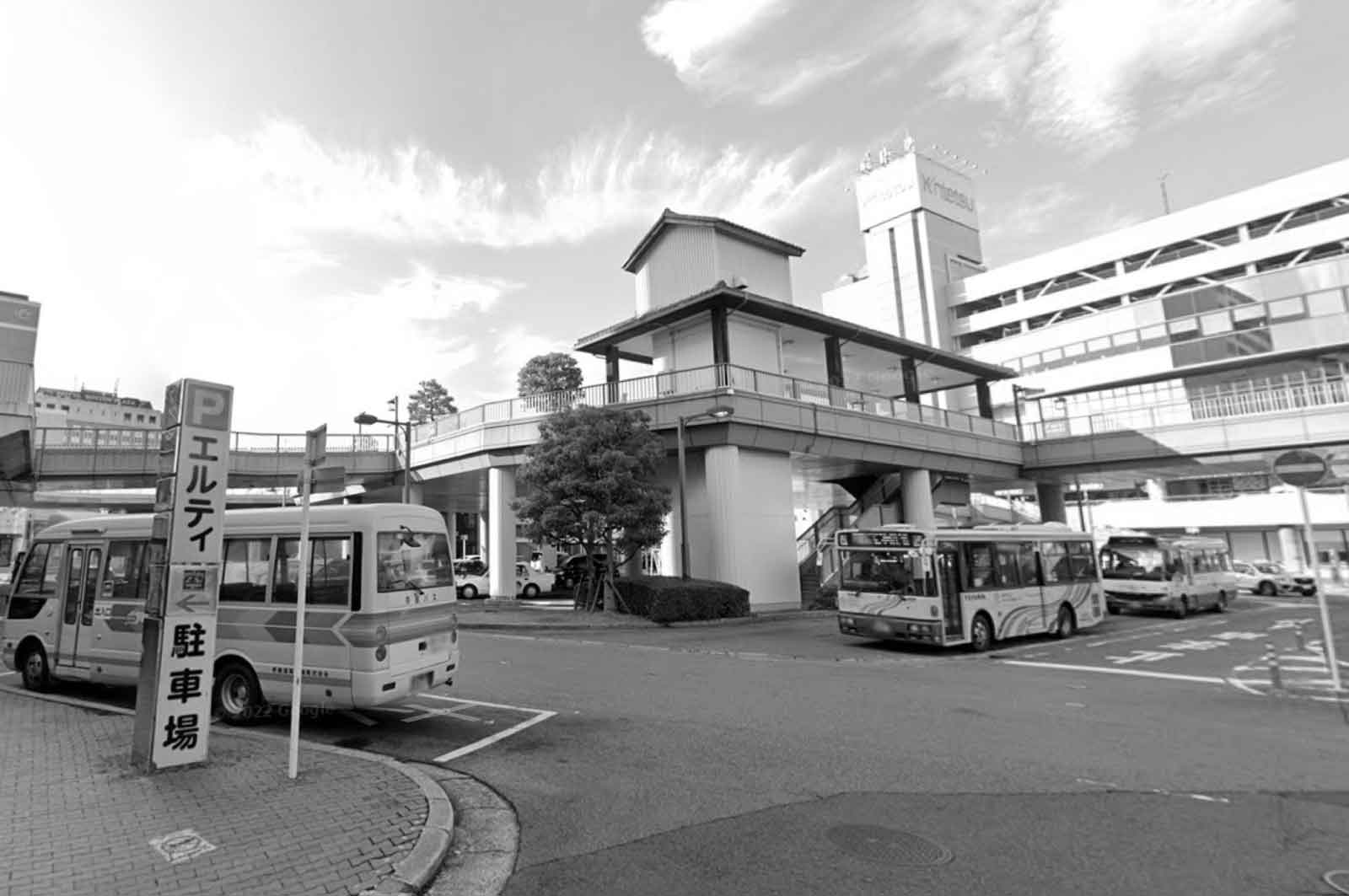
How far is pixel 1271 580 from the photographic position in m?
34.3

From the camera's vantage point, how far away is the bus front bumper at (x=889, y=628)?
1389 centimetres

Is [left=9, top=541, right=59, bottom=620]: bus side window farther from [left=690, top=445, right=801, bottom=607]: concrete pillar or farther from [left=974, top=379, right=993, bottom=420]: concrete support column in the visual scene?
[left=974, top=379, right=993, bottom=420]: concrete support column

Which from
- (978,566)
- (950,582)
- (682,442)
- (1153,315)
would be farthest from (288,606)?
(1153,315)

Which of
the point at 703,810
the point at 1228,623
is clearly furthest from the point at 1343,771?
the point at 1228,623

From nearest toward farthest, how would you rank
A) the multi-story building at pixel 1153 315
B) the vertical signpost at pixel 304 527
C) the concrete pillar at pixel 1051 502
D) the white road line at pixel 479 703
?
the vertical signpost at pixel 304 527 → the white road line at pixel 479 703 → the concrete pillar at pixel 1051 502 → the multi-story building at pixel 1153 315

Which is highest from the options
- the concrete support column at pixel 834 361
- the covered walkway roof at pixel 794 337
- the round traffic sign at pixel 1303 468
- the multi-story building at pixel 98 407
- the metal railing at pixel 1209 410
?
the multi-story building at pixel 98 407

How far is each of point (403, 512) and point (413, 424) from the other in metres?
24.3

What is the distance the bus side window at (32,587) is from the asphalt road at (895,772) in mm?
5158

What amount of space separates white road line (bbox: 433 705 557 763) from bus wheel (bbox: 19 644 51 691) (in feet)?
24.1

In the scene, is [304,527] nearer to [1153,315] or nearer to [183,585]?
[183,585]

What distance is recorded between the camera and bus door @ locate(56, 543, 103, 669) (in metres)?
9.40

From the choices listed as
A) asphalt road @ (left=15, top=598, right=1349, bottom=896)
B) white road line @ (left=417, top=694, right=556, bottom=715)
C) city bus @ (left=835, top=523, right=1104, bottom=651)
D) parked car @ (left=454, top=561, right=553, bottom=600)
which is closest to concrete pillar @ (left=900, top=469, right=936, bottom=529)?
city bus @ (left=835, top=523, right=1104, bottom=651)

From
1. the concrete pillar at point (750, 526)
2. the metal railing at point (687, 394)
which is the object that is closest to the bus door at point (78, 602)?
the metal railing at point (687, 394)

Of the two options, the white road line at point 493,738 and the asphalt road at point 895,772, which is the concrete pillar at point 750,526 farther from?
the white road line at point 493,738
